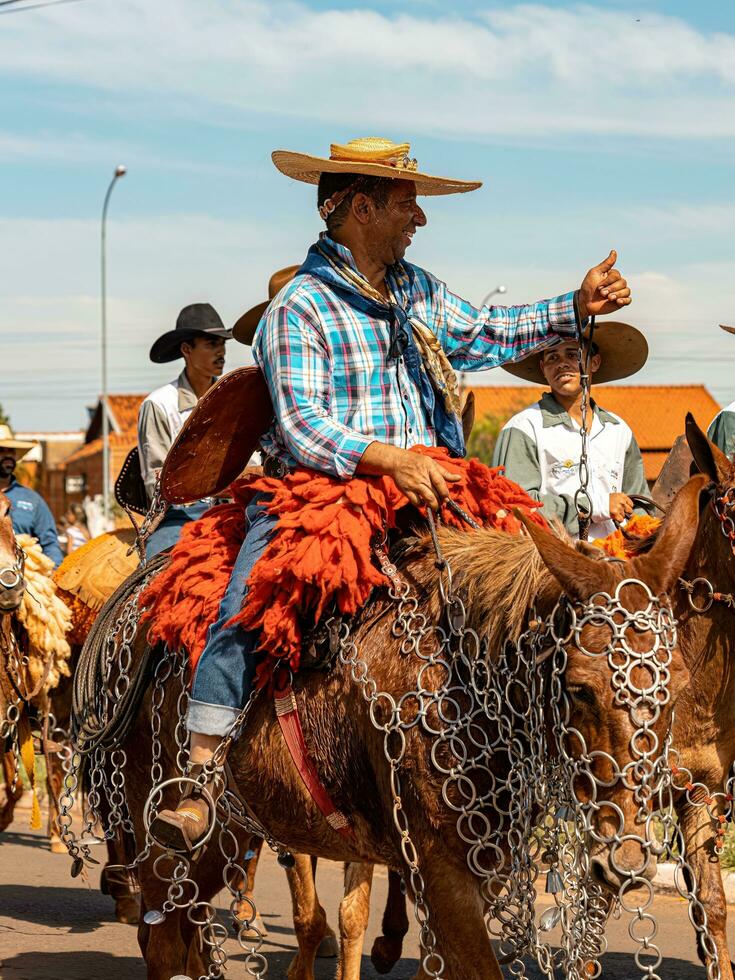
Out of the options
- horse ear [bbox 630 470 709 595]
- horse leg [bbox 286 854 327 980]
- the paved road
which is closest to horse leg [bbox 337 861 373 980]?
horse leg [bbox 286 854 327 980]

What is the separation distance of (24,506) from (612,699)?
6.91 metres

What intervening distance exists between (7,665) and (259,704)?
2.83 meters

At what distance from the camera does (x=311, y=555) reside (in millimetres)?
4195

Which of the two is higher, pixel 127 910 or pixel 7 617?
pixel 7 617

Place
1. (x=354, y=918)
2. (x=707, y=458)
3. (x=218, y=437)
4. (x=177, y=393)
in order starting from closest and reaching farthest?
(x=707, y=458) < (x=218, y=437) < (x=354, y=918) < (x=177, y=393)

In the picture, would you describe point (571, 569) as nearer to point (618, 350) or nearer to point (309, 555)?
point (309, 555)

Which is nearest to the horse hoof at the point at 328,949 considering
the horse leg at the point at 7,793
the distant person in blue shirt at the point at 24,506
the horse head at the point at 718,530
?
the horse leg at the point at 7,793

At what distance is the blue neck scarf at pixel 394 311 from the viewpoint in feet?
15.0

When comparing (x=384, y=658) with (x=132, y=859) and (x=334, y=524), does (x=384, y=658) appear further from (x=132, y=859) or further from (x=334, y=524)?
(x=132, y=859)

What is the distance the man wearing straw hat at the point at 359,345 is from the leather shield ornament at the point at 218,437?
0.28 ft

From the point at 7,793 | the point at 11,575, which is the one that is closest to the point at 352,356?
the point at 11,575

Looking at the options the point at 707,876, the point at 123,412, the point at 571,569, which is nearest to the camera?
the point at 571,569

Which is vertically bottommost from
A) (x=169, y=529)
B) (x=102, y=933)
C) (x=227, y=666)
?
(x=102, y=933)

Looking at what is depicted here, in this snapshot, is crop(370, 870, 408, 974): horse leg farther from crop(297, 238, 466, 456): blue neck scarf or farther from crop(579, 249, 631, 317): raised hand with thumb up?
crop(579, 249, 631, 317): raised hand with thumb up
